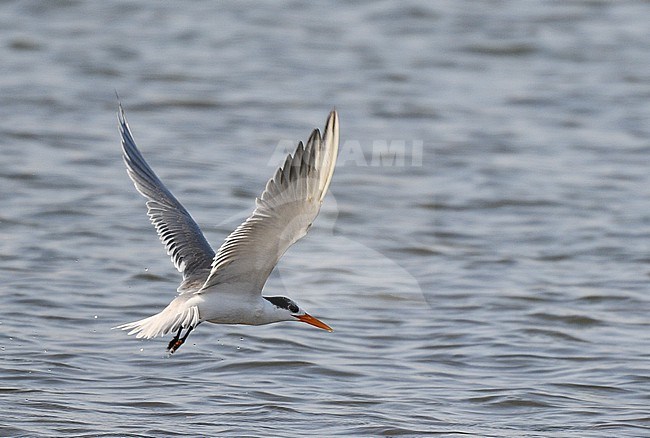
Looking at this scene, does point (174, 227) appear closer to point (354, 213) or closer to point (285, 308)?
point (285, 308)

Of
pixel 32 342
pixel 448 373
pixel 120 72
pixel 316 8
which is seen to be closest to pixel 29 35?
pixel 120 72

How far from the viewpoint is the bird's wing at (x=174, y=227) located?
6.20 meters

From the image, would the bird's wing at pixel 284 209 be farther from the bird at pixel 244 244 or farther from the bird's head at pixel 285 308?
the bird's head at pixel 285 308

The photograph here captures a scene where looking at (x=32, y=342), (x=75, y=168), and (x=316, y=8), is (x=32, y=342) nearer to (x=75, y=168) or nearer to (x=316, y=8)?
(x=75, y=168)

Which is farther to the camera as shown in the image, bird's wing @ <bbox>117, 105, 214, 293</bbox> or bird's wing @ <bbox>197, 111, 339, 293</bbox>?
bird's wing @ <bbox>117, 105, 214, 293</bbox>

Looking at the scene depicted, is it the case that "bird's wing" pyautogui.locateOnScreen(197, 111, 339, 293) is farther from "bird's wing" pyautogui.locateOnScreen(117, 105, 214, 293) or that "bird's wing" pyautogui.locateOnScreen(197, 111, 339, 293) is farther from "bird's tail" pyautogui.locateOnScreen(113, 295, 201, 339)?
"bird's wing" pyautogui.locateOnScreen(117, 105, 214, 293)

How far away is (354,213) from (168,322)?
4.57 m

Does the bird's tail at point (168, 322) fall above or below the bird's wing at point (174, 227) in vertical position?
below

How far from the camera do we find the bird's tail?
5516 millimetres

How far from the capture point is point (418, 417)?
6.08 metres

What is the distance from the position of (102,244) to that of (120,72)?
502 centimetres

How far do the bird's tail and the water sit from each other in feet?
1.61

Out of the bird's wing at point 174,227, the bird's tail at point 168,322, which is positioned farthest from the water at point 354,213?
the bird's wing at point 174,227

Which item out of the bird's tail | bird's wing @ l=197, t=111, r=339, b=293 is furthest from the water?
bird's wing @ l=197, t=111, r=339, b=293
